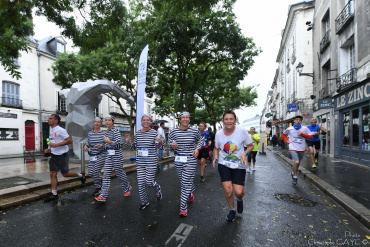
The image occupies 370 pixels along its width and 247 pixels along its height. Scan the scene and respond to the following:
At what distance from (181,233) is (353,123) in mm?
11307

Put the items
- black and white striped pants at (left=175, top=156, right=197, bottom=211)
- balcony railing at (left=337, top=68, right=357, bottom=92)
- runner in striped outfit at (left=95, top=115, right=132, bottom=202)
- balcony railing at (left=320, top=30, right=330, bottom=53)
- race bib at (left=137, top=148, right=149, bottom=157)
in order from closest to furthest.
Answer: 1. black and white striped pants at (left=175, top=156, right=197, bottom=211)
2. race bib at (left=137, top=148, right=149, bottom=157)
3. runner in striped outfit at (left=95, top=115, right=132, bottom=202)
4. balcony railing at (left=337, top=68, right=357, bottom=92)
5. balcony railing at (left=320, top=30, right=330, bottom=53)

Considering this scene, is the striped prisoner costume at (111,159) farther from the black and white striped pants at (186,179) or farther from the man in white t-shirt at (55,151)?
the black and white striped pants at (186,179)

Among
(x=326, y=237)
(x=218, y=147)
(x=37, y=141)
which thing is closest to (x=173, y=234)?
(x=218, y=147)

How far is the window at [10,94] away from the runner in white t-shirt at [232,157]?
21447mm

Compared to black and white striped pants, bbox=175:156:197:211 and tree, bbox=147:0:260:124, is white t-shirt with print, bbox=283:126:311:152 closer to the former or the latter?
black and white striped pants, bbox=175:156:197:211

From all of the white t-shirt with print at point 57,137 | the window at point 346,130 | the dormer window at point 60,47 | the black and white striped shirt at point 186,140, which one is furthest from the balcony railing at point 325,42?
the dormer window at point 60,47

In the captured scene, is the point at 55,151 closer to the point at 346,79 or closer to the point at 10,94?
the point at 346,79

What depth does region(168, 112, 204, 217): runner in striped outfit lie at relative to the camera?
3838 millimetres

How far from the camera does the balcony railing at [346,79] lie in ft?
34.9

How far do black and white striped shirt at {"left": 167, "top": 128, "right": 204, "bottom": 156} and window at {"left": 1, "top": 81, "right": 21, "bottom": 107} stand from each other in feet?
67.6

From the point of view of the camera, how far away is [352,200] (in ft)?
15.0

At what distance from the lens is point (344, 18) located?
456 inches

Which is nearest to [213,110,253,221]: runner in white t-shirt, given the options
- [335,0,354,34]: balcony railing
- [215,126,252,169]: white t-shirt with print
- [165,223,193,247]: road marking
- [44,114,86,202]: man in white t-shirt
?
[215,126,252,169]: white t-shirt with print

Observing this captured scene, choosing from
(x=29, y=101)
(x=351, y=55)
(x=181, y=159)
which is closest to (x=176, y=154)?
(x=181, y=159)
